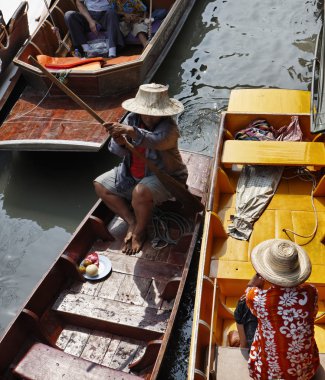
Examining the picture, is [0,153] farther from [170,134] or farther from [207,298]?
[207,298]

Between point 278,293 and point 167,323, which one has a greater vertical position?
point 278,293

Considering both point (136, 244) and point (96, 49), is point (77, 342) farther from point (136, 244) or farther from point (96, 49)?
point (96, 49)

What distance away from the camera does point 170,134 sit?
3830mm

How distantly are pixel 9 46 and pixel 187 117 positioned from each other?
3136 millimetres

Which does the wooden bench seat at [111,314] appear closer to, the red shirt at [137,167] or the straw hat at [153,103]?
the red shirt at [137,167]

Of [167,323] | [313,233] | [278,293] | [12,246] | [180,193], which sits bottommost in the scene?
[12,246]

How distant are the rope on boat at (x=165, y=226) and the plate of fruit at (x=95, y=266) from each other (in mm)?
509

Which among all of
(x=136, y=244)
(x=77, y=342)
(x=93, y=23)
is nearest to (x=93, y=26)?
(x=93, y=23)

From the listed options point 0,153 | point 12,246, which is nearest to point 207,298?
point 12,246

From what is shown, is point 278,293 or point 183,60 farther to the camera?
point 183,60

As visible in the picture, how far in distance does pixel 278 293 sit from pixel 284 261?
171mm

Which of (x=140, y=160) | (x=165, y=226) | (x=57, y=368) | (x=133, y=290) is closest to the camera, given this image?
(x=57, y=368)

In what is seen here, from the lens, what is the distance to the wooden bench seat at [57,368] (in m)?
3.19

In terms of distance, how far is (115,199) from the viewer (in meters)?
4.34
